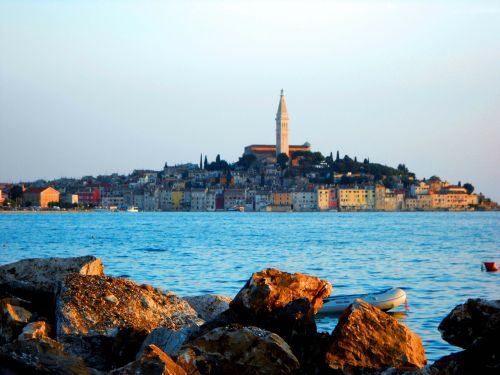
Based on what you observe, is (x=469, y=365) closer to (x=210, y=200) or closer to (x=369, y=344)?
(x=369, y=344)

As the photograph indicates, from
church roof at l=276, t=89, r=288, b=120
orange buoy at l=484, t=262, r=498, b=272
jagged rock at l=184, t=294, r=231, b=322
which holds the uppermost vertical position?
church roof at l=276, t=89, r=288, b=120

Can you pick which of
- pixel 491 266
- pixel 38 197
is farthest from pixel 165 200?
pixel 491 266

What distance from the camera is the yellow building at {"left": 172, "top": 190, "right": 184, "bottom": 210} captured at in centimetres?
16800

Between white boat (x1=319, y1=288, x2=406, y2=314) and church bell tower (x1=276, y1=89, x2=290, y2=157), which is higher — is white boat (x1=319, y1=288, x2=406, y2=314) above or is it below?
below

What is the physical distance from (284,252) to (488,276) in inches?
525

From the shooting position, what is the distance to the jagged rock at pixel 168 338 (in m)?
6.73

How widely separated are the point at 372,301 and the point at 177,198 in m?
154

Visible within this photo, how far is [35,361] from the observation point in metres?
5.24

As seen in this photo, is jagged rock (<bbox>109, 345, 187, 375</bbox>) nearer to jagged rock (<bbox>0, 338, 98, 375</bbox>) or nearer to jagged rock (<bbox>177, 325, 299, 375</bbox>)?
jagged rock (<bbox>0, 338, 98, 375</bbox>)

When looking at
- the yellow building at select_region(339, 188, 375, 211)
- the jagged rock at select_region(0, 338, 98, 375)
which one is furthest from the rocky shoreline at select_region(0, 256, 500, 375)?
the yellow building at select_region(339, 188, 375, 211)

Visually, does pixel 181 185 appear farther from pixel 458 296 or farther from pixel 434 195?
pixel 458 296

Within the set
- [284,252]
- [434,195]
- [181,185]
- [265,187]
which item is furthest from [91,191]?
[284,252]

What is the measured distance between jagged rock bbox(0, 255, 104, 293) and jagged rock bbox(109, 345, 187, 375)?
3.22m

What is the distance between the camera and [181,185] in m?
172
